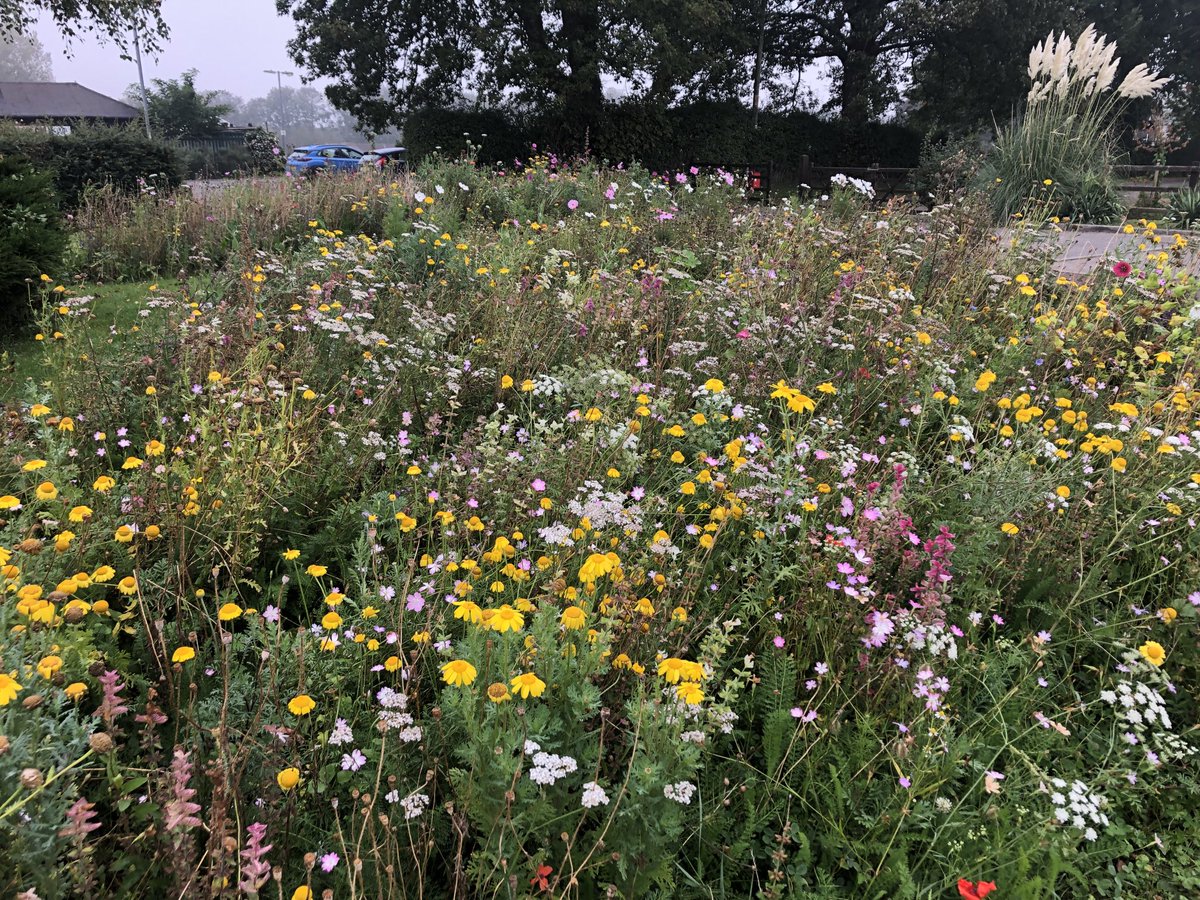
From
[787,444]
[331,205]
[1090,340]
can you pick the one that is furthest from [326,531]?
[331,205]

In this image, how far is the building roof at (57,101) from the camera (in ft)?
153

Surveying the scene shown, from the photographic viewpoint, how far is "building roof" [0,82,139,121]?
46.7 m

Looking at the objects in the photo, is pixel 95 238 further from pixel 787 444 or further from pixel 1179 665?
pixel 1179 665

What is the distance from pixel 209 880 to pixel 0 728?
48cm

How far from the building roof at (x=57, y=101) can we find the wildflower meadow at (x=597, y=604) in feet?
186

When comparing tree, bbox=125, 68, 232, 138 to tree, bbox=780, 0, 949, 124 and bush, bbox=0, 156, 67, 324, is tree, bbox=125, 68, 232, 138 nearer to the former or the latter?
tree, bbox=780, 0, 949, 124

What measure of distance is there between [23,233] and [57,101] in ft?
201

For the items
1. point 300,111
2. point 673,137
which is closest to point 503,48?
point 673,137

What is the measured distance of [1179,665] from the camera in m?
2.31

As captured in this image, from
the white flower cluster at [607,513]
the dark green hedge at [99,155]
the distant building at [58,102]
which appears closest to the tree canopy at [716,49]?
the dark green hedge at [99,155]

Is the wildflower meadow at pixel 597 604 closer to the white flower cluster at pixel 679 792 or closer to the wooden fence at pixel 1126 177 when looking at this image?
the white flower cluster at pixel 679 792

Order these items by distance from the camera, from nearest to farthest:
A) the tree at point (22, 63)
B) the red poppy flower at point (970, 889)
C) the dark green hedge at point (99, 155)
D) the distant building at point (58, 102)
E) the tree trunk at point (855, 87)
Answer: the red poppy flower at point (970, 889), the dark green hedge at point (99, 155), the tree trunk at point (855, 87), the distant building at point (58, 102), the tree at point (22, 63)

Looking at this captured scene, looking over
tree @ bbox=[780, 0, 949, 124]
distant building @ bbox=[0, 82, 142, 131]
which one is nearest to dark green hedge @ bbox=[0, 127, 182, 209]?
tree @ bbox=[780, 0, 949, 124]

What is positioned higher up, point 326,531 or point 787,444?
point 787,444
